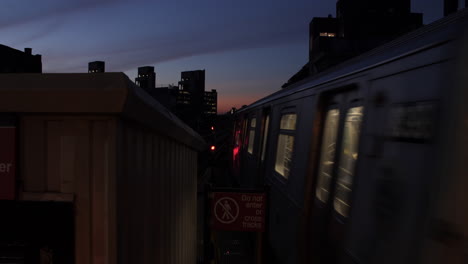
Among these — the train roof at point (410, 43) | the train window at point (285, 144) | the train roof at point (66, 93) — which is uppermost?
the train roof at point (410, 43)

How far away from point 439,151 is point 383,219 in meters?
0.68

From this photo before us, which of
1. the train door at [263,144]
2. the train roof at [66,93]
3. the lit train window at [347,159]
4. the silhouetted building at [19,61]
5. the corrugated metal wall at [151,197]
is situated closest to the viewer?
the train roof at [66,93]

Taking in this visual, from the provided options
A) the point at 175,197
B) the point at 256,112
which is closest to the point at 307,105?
the point at 175,197

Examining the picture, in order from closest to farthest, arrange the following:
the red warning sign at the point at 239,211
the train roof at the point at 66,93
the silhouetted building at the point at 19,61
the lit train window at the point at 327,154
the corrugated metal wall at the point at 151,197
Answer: the train roof at the point at 66,93, the corrugated metal wall at the point at 151,197, the lit train window at the point at 327,154, the red warning sign at the point at 239,211, the silhouetted building at the point at 19,61

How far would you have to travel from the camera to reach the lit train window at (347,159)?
Result: 3157mm

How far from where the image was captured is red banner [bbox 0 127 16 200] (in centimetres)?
181

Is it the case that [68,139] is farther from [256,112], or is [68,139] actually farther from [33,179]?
[256,112]

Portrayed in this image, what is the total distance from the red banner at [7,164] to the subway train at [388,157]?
2066mm

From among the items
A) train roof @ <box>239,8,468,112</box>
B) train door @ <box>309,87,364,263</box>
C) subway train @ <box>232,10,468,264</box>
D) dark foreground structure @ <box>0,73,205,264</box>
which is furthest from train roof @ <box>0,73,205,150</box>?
train door @ <box>309,87,364,263</box>

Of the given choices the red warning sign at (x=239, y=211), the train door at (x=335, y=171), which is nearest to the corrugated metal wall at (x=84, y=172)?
the train door at (x=335, y=171)

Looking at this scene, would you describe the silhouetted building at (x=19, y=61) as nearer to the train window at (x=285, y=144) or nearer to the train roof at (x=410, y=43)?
the train window at (x=285, y=144)

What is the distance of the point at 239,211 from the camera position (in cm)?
400

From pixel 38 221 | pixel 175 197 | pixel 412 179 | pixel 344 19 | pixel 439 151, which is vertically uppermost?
pixel 344 19

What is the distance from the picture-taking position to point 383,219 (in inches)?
96.1
